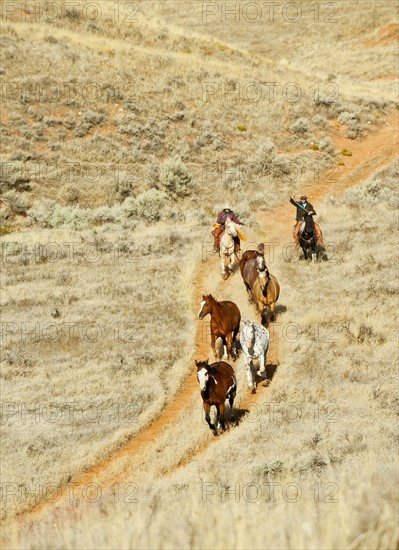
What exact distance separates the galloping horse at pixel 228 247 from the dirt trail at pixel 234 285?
540mm

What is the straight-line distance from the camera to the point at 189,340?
62.5 ft

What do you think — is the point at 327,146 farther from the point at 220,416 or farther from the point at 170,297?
the point at 220,416

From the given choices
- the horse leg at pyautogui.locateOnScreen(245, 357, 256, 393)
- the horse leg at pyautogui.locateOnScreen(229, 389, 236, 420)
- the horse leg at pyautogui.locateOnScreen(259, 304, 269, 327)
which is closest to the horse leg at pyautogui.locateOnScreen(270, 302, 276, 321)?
the horse leg at pyautogui.locateOnScreen(259, 304, 269, 327)

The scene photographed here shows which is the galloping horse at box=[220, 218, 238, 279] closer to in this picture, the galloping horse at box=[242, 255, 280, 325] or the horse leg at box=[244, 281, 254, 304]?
the horse leg at box=[244, 281, 254, 304]

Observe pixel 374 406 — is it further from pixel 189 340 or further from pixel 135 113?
pixel 135 113

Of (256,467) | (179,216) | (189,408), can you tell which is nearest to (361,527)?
(256,467)

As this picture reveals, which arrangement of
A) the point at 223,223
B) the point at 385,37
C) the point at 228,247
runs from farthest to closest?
the point at 385,37 < the point at 223,223 < the point at 228,247

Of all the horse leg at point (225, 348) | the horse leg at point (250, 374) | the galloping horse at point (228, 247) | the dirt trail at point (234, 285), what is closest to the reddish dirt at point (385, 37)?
the dirt trail at point (234, 285)

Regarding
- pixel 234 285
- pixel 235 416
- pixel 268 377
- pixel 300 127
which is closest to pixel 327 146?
pixel 300 127

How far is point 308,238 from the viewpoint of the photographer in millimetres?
24219

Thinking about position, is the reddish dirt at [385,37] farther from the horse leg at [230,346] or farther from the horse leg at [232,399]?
the horse leg at [232,399]

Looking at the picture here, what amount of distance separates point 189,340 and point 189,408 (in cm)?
395

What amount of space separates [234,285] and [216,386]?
1011 centimetres

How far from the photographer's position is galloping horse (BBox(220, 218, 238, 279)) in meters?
23.4
